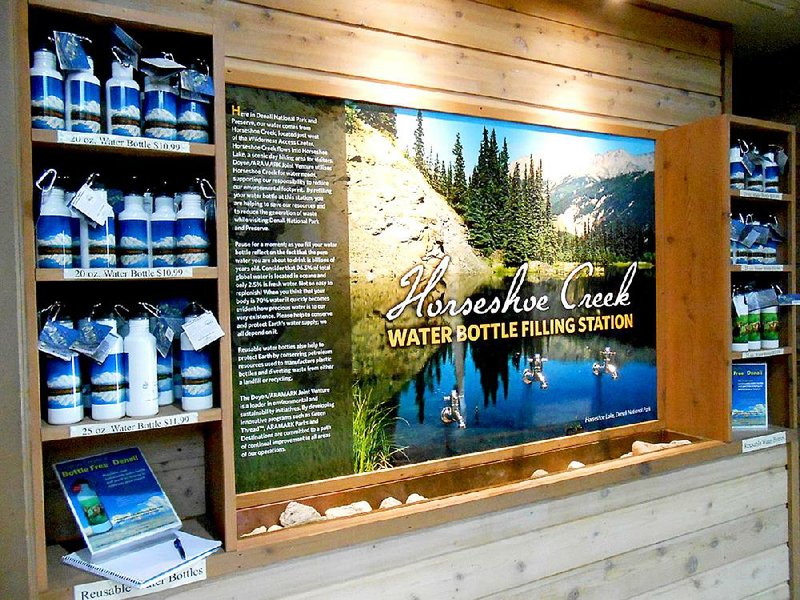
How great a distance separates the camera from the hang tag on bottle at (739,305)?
2.45 m

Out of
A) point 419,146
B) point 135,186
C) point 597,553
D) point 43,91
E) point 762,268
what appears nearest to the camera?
point 43,91

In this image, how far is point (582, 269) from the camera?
7.82ft

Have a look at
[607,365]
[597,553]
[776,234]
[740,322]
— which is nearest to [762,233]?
[776,234]

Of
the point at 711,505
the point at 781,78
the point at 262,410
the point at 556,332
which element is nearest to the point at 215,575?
the point at 262,410

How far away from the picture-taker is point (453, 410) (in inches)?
81.4

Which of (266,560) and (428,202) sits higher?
(428,202)

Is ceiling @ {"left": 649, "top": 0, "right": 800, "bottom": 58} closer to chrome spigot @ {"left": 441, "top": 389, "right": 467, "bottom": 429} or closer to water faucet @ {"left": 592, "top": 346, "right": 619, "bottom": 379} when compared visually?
water faucet @ {"left": 592, "top": 346, "right": 619, "bottom": 379}

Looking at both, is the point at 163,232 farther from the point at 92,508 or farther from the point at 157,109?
the point at 92,508

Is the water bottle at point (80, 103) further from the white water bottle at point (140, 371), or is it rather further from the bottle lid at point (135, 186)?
the white water bottle at point (140, 371)

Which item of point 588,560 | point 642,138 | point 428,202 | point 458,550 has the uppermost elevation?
point 642,138

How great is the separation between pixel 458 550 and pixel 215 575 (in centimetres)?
73

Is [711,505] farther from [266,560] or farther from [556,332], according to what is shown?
[266,560]

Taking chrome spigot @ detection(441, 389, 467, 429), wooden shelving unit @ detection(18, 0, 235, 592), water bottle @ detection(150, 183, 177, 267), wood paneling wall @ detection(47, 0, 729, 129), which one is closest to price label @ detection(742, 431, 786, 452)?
chrome spigot @ detection(441, 389, 467, 429)

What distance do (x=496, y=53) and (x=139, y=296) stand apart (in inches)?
57.4
